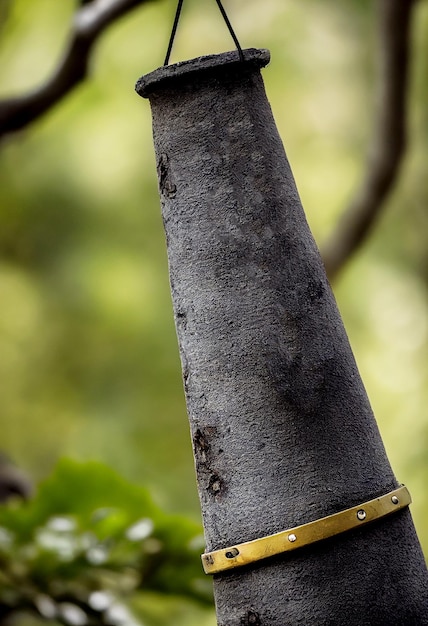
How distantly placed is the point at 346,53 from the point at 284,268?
4.03 m

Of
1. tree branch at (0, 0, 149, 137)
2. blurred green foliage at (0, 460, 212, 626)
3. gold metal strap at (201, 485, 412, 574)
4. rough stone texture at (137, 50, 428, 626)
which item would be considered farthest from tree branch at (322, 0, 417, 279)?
gold metal strap at (201, 485, 412, 574)

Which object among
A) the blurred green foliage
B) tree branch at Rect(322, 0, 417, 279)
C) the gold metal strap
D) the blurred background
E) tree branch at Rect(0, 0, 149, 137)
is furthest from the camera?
the blurred background

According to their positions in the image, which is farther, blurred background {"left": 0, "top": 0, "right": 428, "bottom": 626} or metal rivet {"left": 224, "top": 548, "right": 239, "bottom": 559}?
blurred background {"left": 0, "top": 0, "right": 428, "bottom": 626}

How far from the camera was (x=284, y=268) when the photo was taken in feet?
3.04

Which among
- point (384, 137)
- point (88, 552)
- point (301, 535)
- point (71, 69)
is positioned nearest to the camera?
point (301, 535)

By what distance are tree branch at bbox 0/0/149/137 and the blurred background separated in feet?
8.00

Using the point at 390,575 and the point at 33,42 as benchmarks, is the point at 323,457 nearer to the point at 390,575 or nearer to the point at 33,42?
the point at 390,575

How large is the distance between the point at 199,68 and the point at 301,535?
20.3 inches

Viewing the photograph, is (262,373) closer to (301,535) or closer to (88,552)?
(301,535)

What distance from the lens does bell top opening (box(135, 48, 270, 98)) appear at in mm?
934

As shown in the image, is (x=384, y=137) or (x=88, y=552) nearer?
(x=88, y=552)

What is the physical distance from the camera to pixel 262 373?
898 mm

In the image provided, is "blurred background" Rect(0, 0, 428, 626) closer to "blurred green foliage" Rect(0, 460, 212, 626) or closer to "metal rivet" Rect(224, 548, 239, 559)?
"blurred green foliage" Rect(0, 460, 212, 626)

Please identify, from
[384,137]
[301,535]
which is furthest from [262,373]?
[384,137]
